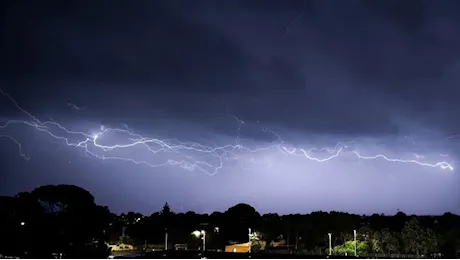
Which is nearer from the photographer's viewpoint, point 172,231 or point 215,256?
point 215,256

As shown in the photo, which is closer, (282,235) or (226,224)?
(282,235)

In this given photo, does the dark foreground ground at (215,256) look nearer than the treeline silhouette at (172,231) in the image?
No

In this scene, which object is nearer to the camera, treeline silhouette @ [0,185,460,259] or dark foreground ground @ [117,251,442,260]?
treeline silhouette @ [0,185,460,259]

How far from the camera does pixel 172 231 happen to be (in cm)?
11706

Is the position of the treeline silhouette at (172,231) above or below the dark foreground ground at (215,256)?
above

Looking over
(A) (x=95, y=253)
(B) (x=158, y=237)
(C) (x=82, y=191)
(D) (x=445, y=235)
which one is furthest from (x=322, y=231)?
(A) (x=95, y=253)

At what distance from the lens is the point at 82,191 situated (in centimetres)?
6066

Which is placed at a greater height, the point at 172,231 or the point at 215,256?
the point at 172,231

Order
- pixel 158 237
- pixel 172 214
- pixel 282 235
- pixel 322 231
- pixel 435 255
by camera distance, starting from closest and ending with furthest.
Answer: pixel 435 255 < pixel 322 231 < pixel 282 235 < pixel 158 237 < pixel 172 214

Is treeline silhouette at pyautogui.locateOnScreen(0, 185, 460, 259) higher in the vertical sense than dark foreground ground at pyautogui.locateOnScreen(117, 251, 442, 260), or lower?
higher

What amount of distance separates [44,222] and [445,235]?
5525cm

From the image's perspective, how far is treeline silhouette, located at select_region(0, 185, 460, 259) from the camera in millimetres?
46375

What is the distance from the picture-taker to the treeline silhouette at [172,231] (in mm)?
46375

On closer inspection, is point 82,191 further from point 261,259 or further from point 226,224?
point 226,224
